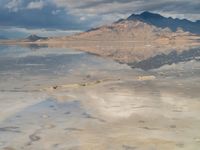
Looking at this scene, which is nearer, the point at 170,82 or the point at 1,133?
the point at 1,133

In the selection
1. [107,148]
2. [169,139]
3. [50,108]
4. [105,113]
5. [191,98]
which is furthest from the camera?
[191,98]

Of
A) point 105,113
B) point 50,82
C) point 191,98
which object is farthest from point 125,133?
point 50,82

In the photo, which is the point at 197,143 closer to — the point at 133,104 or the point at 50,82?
the point at 133,104

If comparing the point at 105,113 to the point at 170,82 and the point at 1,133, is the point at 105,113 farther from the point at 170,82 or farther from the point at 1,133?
the point at 170,82

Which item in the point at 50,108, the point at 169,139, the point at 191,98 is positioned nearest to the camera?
the point at 169,139

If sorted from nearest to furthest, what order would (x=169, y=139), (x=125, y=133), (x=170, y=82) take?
(x=169, y=139) < (x=125, y=133) < (x=170, y=82)

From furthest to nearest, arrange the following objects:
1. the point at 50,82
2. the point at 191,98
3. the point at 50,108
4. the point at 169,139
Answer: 1. the point at 50,82
2. the point at 191,98
3. the point at 50,108
4. the point at 169,139

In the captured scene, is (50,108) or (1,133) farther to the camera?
(50,108)

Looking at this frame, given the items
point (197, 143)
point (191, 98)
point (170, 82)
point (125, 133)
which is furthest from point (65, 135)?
point (170, 82)
